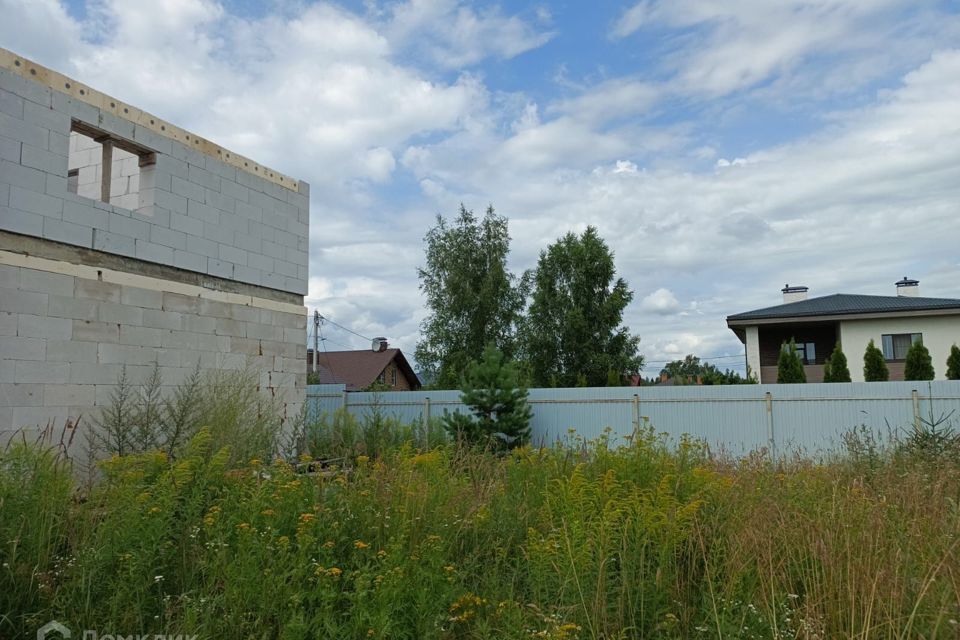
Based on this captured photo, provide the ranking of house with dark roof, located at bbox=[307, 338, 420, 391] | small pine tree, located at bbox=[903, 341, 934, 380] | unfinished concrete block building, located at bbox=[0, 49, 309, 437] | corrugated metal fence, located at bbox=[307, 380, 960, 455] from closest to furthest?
unfinished concrete block building, located at bbox=[0, 49, 309, 437]
corrugated metal fence, located at bbox=[307, 380, 960, 455]
small pine tree, located at bbox=[903, 341, 934, 380]
house with dark roof, located at bbox=[307, 338, 420, 391]

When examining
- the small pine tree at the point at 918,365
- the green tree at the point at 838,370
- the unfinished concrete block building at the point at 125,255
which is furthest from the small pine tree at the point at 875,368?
the unfinished concrete block building at the point at 125,255

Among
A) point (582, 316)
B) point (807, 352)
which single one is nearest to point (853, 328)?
point (807, 352)

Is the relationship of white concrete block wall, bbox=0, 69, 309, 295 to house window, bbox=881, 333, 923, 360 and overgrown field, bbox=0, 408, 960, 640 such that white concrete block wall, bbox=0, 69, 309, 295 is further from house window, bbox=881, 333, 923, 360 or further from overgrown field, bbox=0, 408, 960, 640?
house window, bbox=881, 333, 923, 360

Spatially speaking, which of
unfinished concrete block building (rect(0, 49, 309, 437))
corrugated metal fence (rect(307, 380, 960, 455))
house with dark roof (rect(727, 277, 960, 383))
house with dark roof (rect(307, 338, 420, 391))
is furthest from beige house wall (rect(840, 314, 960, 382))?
house with dark roof (rect(307, 338, 420, 391))

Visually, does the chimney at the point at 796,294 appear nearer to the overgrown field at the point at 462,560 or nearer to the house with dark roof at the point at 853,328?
the house with dark roof at the point at 853,328

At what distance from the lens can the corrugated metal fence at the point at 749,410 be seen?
1267 centimetres

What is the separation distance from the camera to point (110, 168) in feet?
29.2

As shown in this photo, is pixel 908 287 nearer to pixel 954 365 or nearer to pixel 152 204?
pixel 954 365

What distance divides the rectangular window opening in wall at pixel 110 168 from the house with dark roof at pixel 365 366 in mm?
24324

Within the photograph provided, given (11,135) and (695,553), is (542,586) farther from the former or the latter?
(11,135)

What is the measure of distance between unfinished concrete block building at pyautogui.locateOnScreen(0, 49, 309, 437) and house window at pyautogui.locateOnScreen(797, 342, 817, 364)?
2158 cm

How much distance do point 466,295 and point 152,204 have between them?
61.6ft

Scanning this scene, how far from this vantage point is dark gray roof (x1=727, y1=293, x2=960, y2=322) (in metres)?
23.3

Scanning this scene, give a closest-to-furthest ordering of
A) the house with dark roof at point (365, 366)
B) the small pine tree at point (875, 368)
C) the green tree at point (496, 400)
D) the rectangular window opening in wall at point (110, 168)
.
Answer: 1. the rectangular window opening in wall at point (110, 168)
2. the green tree at point (496, 400)
3. the small pine tree at point (875, 368)
4. the house with dark roof at point (365, 366)
